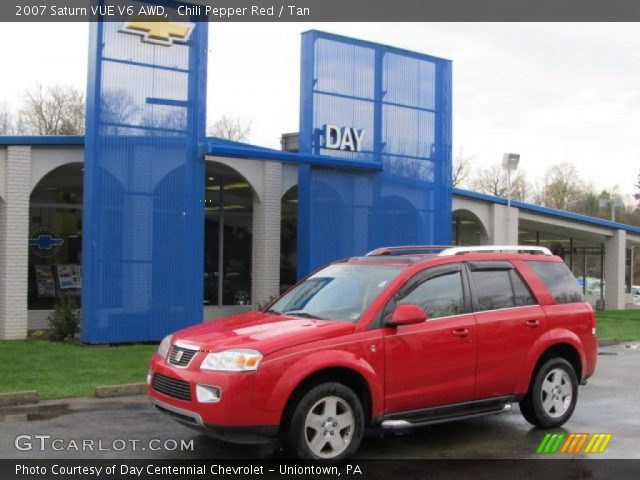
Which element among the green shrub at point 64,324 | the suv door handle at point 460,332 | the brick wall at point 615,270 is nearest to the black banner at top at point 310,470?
the suv door handle at point 460,332

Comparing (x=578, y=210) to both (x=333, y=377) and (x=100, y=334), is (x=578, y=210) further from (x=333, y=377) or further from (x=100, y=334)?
(x=333, y=377)

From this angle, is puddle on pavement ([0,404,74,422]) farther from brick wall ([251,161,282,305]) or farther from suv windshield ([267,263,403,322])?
brick wall ([251,161,282,305])

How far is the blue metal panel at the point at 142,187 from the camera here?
1473 cm

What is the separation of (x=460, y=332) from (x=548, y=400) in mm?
1544

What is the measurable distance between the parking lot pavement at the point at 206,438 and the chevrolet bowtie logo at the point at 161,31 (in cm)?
796

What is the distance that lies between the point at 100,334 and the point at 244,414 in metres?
9.03

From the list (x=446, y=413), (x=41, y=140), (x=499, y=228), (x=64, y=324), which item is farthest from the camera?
(x=499, y=228)

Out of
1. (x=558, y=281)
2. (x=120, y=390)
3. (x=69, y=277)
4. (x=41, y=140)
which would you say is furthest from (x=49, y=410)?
(x=69, y=277)

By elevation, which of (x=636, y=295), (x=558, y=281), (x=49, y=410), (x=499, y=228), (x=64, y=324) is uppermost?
(x=499, y=228)

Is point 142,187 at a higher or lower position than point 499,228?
higher

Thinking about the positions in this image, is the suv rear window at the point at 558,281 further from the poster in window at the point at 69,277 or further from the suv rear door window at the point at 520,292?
the poster in window at the point at 69,277

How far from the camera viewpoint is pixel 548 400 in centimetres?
831

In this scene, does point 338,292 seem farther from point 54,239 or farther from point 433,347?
point 54,239

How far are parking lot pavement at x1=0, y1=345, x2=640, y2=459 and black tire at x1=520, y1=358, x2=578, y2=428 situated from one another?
14cm
